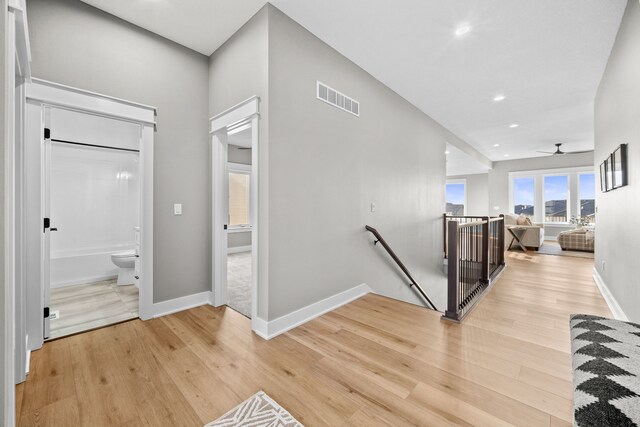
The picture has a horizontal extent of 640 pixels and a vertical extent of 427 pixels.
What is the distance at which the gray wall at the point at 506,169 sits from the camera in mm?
9258

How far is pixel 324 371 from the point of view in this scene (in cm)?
186

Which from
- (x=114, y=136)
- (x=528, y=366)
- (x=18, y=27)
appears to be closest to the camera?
(x=18, y=27)

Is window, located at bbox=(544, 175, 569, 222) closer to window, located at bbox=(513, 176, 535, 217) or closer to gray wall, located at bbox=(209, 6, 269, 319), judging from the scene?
window, located at bbox=(513, 176, 535, 217)

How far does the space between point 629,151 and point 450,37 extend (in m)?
1.95

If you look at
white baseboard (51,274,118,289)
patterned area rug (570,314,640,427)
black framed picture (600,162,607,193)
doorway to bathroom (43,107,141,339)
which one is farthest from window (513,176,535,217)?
white baseboard (51,274,118,289)

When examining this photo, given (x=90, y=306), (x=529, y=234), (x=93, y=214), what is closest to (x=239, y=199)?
(x=93, y=214)

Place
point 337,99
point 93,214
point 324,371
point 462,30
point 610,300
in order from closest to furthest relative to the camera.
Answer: point 324,371 → point 462,30 → point 337,99 → point 610,300 → point 93,214

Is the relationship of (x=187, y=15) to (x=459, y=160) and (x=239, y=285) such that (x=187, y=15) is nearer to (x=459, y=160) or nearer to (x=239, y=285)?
(x=239, y=285)

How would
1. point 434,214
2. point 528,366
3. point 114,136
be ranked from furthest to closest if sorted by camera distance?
point 434,214 < point 114,136 < point 528,366

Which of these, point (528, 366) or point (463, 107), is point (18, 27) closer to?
point (528, 366)

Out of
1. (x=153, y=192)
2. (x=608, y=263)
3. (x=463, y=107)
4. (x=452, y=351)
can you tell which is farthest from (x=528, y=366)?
(x=463, y=107)

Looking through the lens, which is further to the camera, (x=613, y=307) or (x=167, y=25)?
(x=613, y=307)

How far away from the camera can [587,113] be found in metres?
5.06

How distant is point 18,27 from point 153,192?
64.1 inches
